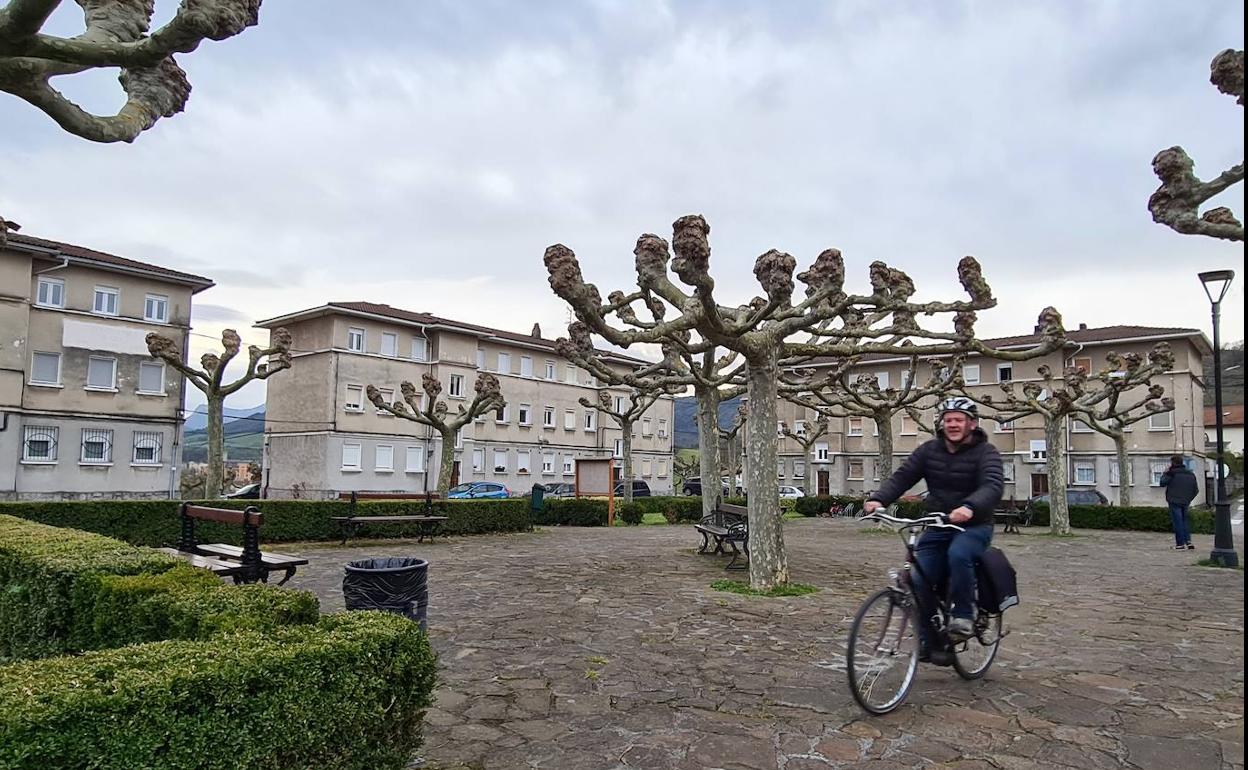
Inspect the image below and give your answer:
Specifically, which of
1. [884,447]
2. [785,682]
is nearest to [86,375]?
[884,447]

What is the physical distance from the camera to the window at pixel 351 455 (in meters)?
43.2

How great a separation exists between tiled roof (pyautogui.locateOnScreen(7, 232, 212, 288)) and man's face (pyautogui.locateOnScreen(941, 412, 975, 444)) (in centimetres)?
3635

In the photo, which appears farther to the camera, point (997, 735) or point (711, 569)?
point (711, 569)

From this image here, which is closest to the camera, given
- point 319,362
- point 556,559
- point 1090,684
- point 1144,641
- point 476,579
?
point 1090,684

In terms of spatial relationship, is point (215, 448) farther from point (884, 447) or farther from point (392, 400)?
point (392, 400)

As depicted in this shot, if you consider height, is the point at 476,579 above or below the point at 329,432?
A: below

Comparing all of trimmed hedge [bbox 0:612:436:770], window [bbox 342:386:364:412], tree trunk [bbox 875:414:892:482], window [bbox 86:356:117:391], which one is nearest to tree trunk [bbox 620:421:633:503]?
tree trunk [bbox 875:414:892:482]

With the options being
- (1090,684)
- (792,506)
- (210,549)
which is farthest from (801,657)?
(792,506)

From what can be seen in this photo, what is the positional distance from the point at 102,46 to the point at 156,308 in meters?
36.7

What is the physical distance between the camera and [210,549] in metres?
10.3

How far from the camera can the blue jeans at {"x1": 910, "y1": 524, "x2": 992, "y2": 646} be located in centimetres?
567

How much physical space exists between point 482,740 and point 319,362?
1665 inches

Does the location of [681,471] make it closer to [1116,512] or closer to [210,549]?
[1116,512]

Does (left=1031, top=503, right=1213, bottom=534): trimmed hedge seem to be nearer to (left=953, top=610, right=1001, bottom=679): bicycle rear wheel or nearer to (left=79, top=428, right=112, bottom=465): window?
(left=953, top=610, right=1001, bottom=679): bicycle rear wheel
